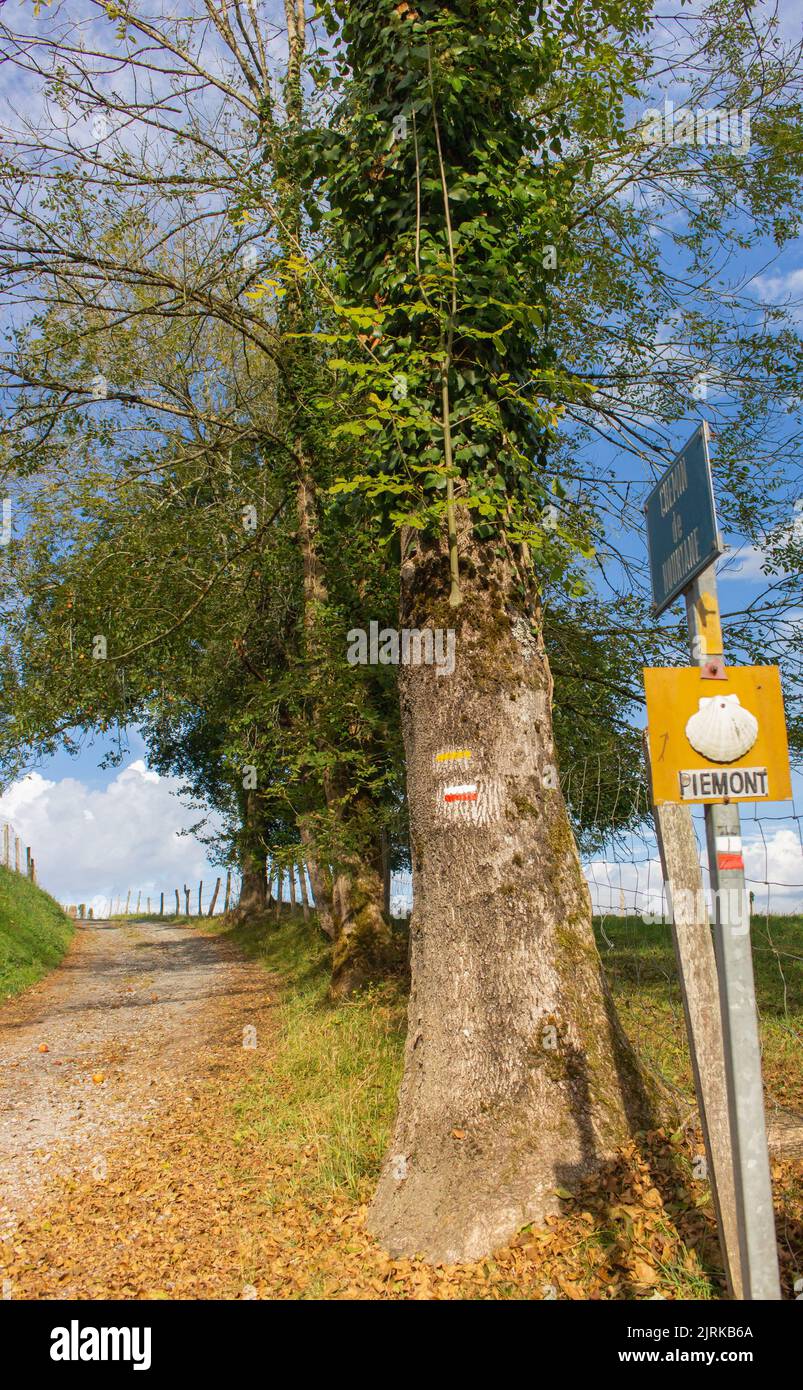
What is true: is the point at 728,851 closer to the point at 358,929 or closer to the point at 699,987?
the point at 699,987

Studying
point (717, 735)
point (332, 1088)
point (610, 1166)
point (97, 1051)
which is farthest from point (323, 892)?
point (717, 735)

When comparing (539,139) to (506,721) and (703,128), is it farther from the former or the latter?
(506,721)

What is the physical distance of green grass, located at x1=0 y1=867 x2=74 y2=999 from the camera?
16.5m

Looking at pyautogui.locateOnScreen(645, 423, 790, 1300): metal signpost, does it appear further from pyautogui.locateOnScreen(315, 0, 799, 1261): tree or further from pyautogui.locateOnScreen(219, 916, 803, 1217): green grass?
pyautogui.locateOnScreen(219, 916, 803, 1217): green grass

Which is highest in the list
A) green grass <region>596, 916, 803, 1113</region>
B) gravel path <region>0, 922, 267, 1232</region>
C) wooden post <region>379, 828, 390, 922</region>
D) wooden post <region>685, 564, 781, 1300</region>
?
wooden post <region>379, 828, 390, 922</region>

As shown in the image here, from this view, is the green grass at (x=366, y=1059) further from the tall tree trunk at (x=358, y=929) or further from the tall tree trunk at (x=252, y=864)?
the tall tree trunk at (x=252, y=864)

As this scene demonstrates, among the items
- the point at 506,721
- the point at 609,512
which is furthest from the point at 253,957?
the point at 506,721

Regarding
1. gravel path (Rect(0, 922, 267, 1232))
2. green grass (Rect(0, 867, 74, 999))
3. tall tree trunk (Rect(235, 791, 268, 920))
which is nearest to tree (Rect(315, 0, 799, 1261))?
gravel path (Rect(0, 922, 267, 1232))

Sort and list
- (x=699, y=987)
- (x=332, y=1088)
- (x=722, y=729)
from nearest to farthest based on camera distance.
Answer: (x=722, y=729)
(x=699, y=987)
(x=332, y=1088)

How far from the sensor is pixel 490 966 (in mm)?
5195

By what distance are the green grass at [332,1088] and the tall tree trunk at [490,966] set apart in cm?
100

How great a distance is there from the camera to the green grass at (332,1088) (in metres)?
6.12

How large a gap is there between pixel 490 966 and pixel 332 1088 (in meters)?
3.29

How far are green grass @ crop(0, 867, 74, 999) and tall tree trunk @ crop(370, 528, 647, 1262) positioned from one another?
471 inches
